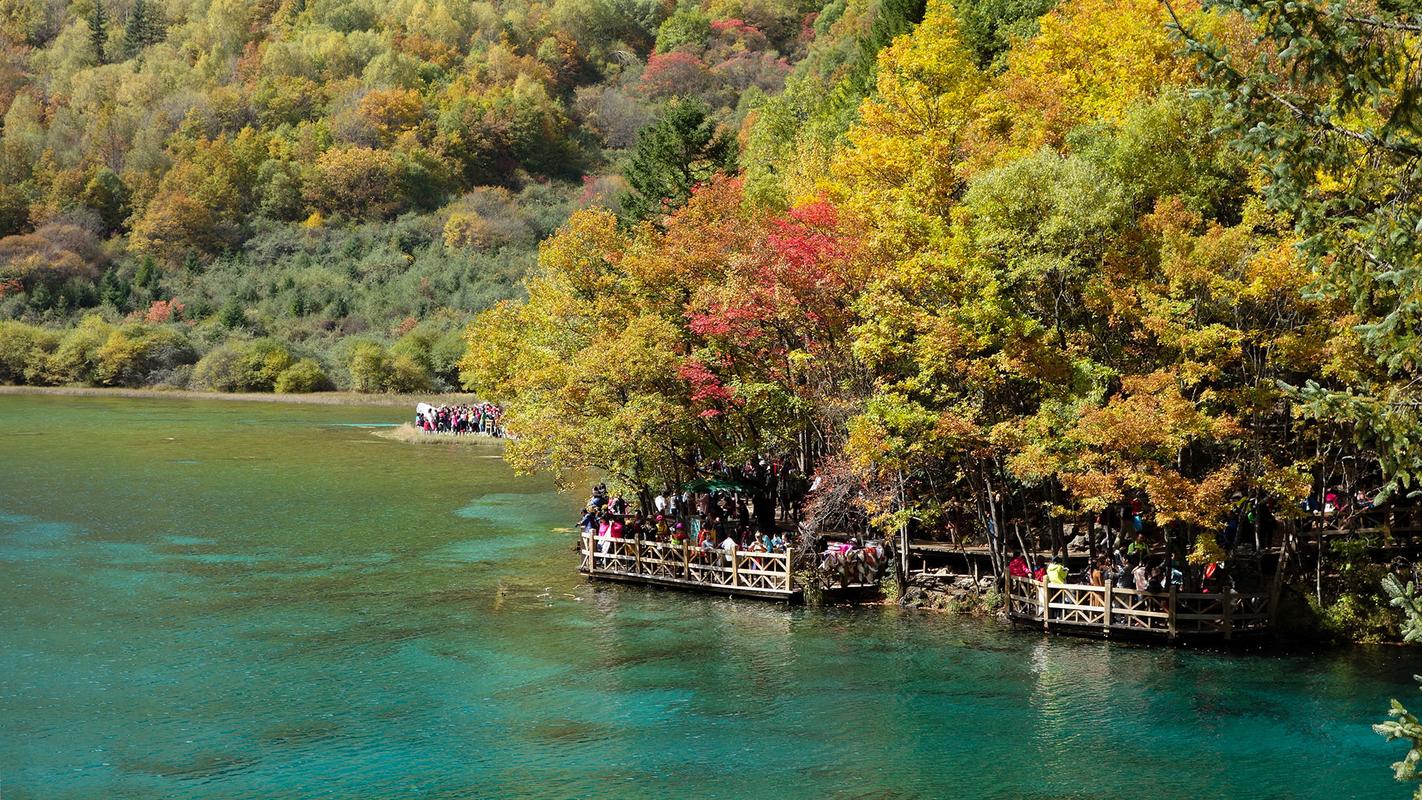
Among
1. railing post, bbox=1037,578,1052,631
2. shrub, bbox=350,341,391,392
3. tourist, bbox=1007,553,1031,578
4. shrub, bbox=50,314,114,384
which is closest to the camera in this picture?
railing post, bbox=1037,578,1052,631

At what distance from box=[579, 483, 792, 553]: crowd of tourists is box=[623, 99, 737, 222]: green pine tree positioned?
66.9ft

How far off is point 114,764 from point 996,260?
2006cm

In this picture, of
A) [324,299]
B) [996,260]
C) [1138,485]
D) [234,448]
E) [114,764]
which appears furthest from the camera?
[324,299]

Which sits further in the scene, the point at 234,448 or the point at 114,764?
the point at 234,448

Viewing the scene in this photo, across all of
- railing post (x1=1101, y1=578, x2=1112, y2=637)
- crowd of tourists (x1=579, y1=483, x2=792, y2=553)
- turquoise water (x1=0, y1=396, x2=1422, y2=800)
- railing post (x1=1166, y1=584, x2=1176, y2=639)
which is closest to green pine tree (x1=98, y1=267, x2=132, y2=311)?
turquoise water (x1=0, y1=396, x2=1422, y2=800)

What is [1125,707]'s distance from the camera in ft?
78.8

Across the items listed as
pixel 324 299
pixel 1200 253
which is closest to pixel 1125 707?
pixel 1200 253

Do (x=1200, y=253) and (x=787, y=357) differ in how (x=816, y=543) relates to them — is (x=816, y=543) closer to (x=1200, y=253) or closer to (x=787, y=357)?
(x=787, y=357)

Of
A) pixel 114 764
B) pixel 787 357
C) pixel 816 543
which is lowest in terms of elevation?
pixel 114 764

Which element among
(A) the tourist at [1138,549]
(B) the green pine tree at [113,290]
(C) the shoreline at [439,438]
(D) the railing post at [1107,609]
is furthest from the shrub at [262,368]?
(D) the railing post at [1107,609]

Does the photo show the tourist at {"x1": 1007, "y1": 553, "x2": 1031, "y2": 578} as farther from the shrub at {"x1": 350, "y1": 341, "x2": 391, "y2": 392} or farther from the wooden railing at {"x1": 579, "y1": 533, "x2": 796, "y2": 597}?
the shrub at {"x1": 350, "y1": 341, "x2": 391, "y2": 392}

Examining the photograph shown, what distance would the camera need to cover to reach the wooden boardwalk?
106 feet

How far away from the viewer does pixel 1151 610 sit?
28078mm

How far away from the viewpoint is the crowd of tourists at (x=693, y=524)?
33.8m
